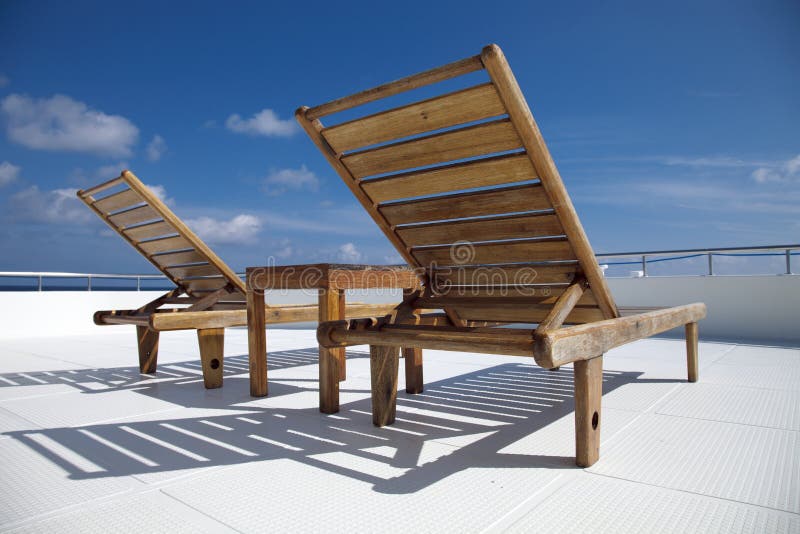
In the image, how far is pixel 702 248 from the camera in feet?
21.6

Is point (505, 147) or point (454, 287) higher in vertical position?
point (505, 147)

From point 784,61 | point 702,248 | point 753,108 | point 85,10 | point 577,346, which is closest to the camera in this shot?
point 577,346

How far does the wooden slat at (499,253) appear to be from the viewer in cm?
218

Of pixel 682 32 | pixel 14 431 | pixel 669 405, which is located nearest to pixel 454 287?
pixel 669 405

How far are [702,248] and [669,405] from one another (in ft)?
15.5

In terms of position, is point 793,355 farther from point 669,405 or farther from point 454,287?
point 454,287

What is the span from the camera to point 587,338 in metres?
Result: 1.75

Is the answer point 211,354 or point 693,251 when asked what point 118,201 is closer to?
point 211,354

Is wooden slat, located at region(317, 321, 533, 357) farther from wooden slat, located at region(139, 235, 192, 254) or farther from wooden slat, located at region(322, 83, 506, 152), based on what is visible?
wooden slat, located at region(139, 235, 192, 254)

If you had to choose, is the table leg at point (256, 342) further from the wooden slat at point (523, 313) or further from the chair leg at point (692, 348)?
the chair leg at point (692, 348)

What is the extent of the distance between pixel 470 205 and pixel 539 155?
1.52 ft

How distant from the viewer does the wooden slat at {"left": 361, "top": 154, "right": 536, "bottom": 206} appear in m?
1.90

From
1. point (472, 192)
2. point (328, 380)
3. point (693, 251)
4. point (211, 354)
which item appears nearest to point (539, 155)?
point (472, 192)

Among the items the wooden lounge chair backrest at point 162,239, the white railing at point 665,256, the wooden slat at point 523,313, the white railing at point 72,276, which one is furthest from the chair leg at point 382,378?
the white railing at point 72,276
